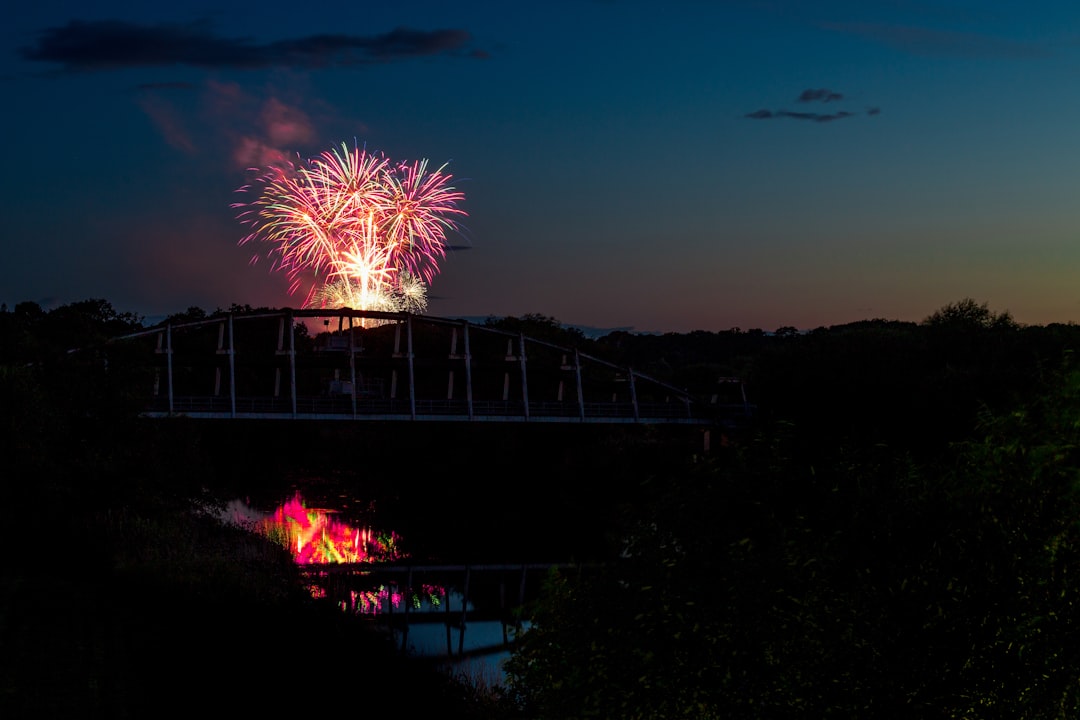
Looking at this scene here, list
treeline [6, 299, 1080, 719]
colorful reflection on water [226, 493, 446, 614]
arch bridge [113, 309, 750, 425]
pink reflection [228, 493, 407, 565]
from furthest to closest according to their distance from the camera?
arch bridge [113, 309, 750, 425] < pink reflection [228, 493, 407, 565] < colorful reflection on water [226, 493, 446, 614] < treeline [6, 299, 1080, 719]

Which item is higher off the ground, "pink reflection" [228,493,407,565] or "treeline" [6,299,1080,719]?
"treeline" [6,299,1080,719]

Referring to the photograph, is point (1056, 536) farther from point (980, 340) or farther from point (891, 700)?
point (980, 340)

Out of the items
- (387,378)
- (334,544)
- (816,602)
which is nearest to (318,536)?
(334,544)

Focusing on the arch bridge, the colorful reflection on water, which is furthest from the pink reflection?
the arch bridge

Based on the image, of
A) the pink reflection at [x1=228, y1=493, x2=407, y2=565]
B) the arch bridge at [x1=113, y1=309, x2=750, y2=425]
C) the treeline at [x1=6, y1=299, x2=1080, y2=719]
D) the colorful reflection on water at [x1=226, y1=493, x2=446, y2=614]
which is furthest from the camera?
the arch bridge at [x1=113, y1=309, x2=750, y2=425]

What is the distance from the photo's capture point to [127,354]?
50969mm

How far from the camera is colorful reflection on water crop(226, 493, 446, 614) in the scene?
42.0 metres

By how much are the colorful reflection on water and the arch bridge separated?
→ 7987mm

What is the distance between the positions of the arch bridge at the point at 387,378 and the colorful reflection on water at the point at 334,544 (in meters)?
7.99

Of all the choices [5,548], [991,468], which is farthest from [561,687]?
[5,548]

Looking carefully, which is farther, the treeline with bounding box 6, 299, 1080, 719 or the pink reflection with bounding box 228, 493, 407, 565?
the pink reflection with bounding box 228, 493, 407, 565

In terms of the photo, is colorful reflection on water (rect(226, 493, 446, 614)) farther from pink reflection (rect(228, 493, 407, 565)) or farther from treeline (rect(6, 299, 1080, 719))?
treeline (rect(6, 299, 1080, 719))

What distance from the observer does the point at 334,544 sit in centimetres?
5453

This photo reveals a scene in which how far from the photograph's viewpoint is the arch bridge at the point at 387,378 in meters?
82.1
